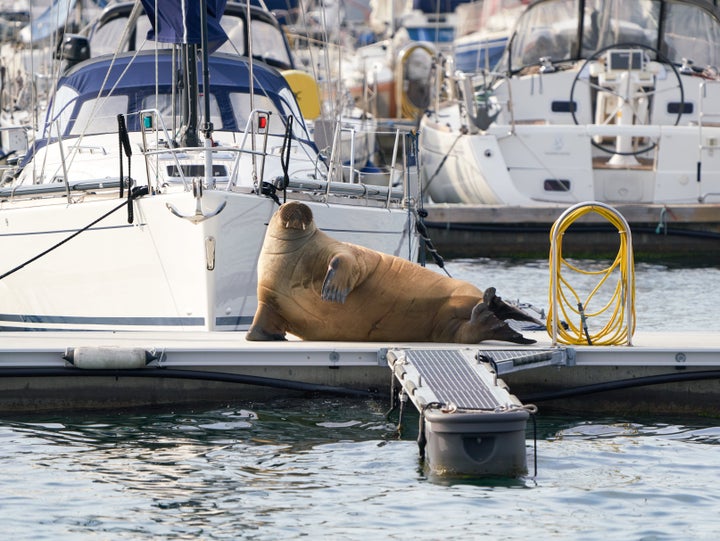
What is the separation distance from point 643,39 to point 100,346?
54.3ft

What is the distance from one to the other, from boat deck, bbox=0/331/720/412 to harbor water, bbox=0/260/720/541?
0.15 m

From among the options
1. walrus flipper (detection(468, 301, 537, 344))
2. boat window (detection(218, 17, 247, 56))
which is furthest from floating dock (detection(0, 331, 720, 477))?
boat window (detection(218, 17, 247, 56))

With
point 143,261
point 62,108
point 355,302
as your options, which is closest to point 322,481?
point 355,302

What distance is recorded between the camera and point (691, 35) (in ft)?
79.6

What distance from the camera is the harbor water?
7.29m

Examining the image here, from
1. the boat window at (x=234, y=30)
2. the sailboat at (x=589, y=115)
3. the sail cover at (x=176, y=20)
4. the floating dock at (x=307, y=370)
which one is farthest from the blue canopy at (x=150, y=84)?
the sailboat at (x=589, y=115)

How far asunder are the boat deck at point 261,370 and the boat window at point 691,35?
15187 mm

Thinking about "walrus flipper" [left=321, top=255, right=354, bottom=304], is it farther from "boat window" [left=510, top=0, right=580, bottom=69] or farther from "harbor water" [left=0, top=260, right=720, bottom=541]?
"boat window" [left=510, top=0, right=580, bottom=69]

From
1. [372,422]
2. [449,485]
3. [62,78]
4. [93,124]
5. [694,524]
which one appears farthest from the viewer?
[62,78]

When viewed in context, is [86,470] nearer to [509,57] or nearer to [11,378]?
[11,378]

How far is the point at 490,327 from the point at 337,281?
3.75 ft

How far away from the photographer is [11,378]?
966 cm

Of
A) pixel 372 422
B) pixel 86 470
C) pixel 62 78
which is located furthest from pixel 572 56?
pixel 86 470

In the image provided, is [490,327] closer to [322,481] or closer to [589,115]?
[322,481]
